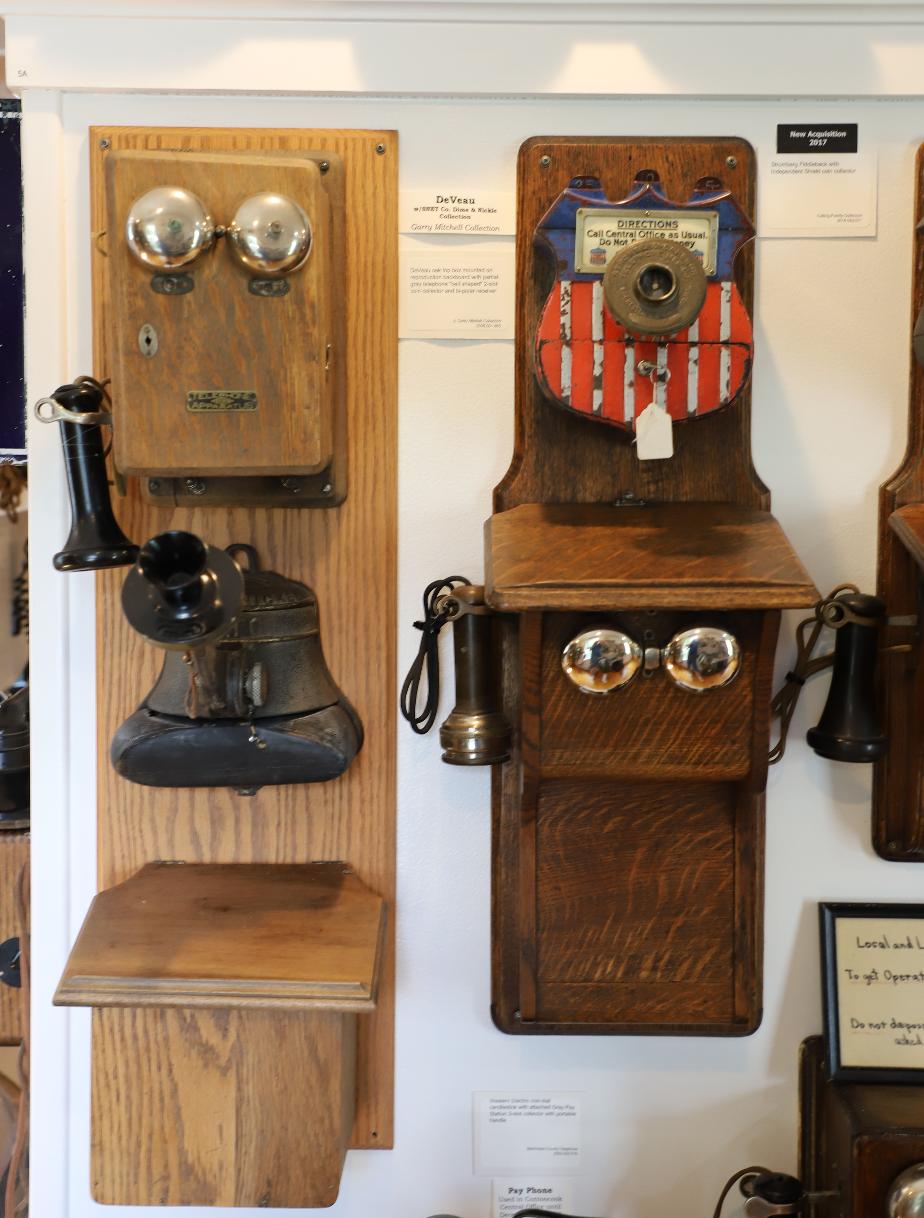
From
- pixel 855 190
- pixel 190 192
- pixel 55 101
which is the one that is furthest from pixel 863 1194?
pixel 55 101

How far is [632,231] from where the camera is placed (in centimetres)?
141

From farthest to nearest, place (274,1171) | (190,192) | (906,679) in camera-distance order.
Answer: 1. (906,679)
2. (274,1171)
3. (190,192)

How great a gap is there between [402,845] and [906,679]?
2.47 ft

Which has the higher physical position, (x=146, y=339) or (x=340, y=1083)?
(x=146, y=339)

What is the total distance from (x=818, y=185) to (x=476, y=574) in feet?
2.35

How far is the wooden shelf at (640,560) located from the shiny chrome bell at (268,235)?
416mm

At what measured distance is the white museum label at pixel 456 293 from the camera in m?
1.46

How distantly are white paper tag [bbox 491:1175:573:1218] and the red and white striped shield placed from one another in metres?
1.11

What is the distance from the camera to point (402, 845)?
60.0 inches

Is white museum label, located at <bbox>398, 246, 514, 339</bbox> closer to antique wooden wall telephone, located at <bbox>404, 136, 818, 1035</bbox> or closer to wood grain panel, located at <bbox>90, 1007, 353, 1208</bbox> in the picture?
antique wooden wall telephone, located at <bbox>404, 136, 818, 1035</bbox>

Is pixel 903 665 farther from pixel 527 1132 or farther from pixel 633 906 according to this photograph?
pixel 527 1132

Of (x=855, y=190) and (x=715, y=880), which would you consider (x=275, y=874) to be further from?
(x=855, y=190)

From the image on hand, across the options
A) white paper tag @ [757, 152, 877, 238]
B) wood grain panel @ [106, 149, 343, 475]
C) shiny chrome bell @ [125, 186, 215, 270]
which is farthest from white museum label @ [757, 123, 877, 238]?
shiny chrome bell @ [125, 186, 215, 270]

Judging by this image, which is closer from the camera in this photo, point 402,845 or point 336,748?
point 336,748
